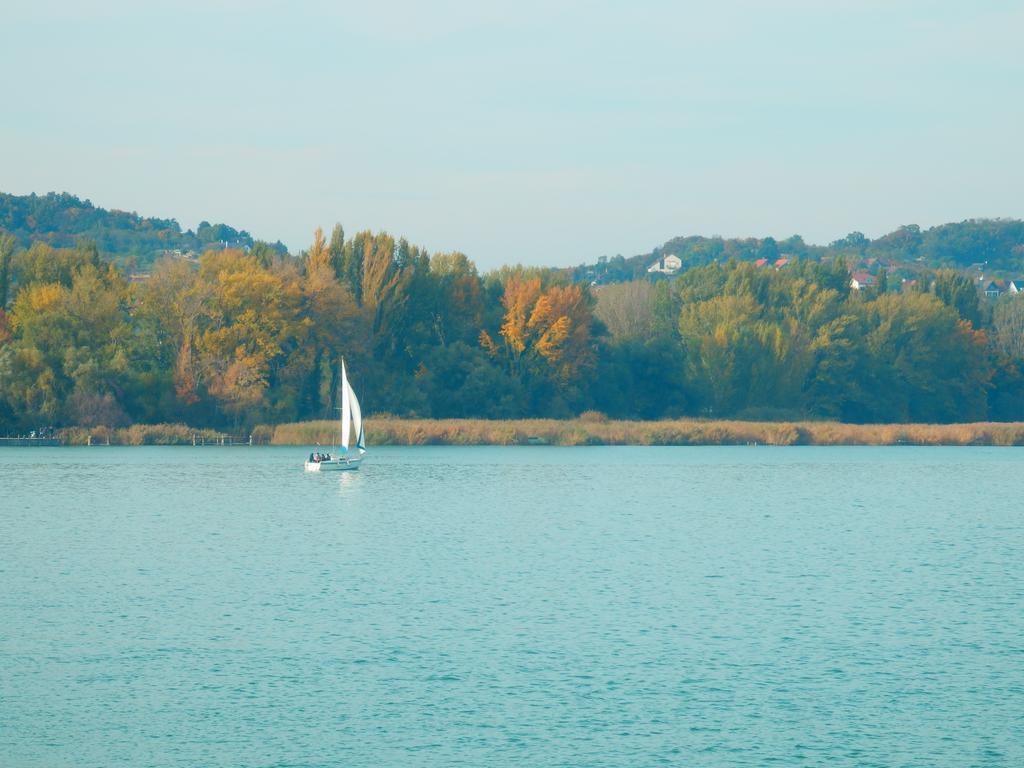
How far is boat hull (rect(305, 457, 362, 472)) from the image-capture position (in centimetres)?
5419

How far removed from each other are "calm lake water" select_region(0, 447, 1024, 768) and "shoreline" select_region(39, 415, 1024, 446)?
2698cm

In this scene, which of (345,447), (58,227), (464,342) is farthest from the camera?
(58,227)

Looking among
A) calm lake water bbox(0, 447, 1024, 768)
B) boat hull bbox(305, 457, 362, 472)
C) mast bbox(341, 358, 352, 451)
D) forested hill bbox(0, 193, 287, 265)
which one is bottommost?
calm lake water bbox(0, 447, 1024, 768)

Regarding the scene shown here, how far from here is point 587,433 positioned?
78812 mm

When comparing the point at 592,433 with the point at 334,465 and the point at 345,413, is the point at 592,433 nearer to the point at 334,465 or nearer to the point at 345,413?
the point at 345,413

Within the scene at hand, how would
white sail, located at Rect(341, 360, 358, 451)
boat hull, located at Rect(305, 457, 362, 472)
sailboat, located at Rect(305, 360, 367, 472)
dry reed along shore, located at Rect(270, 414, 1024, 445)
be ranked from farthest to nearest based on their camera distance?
dry reed along shore, located at Rect(270, 414, 1024, 445) < white sail, located at Rect(341, 360, 358, 451) < sailboat, located at Rect(305, 360, 367, 472) < boat hull, located at Rect(305, 457, 362, 472)

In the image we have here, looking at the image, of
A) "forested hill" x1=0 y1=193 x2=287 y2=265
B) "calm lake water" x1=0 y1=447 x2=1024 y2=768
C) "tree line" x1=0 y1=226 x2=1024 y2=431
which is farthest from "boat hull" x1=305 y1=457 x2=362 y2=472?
"forested hill" x1=0 y1=193 x2=287 y2=265

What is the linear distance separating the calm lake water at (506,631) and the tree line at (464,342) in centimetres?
2701

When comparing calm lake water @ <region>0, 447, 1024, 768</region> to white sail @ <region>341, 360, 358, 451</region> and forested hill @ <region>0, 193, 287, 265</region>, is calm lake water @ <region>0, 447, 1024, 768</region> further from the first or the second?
forested hill @ <region>0, 193, 287, 265</region>

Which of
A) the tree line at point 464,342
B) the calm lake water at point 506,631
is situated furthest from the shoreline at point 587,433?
the calm lake water at point 506,631

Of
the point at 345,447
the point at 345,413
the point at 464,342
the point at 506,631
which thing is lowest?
the point at 506,631

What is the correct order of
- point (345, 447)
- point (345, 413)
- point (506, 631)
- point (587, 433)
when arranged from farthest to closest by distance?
1. point (587, 433)
2. point (345, 413)
3. point (345, 447)
4. point (506, 631)

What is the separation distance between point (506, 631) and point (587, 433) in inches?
2260

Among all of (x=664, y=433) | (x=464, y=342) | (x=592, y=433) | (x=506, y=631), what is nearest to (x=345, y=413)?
(x=592, y=433)
